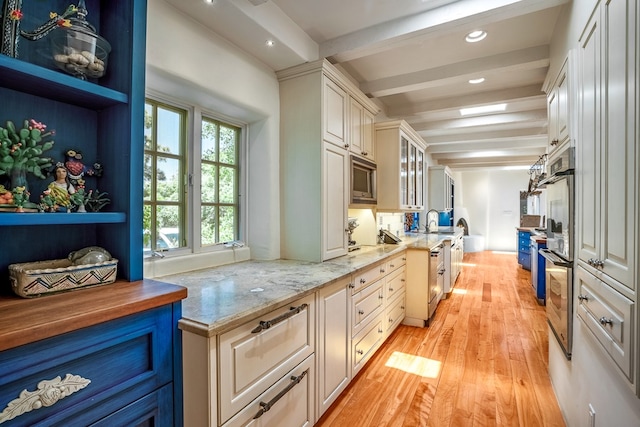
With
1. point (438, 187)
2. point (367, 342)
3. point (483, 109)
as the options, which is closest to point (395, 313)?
point (367, 342)

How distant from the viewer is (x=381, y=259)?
2.62 meters

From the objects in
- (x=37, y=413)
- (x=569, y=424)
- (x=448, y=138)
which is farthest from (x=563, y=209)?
(x=448, y=138)

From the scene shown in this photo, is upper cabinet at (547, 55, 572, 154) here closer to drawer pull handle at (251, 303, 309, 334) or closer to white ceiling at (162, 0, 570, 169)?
white ceiling at (162, 0, 570, 169)

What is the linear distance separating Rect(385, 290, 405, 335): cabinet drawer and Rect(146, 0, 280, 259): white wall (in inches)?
51.0

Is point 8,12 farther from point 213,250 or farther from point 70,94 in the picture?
point 213,250

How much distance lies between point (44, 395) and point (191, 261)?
4.02 feet

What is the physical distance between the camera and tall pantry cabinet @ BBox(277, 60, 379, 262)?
2.36 metres

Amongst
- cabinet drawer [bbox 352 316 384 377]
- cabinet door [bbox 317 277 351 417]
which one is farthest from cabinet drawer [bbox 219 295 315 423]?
cabinet drawer [bbox 352 316 384 377]

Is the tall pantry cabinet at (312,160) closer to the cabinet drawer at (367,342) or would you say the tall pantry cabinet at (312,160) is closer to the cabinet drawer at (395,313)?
the cabinet drawer at (367,342)

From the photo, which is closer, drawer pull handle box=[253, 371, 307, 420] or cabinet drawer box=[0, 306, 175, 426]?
cabinet drawer box=[0, 306, 175, 426]

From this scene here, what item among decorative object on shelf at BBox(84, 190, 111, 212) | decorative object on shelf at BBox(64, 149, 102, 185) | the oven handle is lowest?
the oven handle

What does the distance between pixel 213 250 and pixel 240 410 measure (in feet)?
3.94

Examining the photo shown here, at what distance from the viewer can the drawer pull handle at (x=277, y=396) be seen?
1.30 m

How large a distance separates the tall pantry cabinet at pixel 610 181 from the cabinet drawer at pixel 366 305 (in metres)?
1.27
